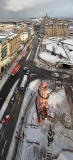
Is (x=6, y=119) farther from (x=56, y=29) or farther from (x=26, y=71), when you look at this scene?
(x=56, y=29)

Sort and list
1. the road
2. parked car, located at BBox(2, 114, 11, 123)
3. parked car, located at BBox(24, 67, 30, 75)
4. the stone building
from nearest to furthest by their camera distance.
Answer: the road, parked car, located at BBox(2, 114, 11, 123), parked car, located at BBox(24, 67, 30, 75), the stone building

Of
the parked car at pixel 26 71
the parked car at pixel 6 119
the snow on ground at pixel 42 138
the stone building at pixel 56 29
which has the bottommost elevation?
the snow on ground at pixel 42 138

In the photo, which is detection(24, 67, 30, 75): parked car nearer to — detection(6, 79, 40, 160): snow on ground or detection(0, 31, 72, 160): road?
detection(0, 31, 72, 160): road

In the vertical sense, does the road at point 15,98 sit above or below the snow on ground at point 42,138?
above

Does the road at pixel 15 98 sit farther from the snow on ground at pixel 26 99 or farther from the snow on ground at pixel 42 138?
the snow on ground at pixel 42 138

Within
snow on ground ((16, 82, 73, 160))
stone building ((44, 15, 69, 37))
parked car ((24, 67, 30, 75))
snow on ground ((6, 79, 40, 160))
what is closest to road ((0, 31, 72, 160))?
snow on ground ((6, 79, 40, 160))

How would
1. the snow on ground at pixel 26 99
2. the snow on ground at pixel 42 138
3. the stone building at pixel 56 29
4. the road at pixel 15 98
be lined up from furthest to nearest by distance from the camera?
the stone building at pixel 56 29, the road at pixel 15 98, the snow on ground at pixel 26 99, the snow on ground at pixel 42 138

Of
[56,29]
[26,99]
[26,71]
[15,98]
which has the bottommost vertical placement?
[26,99]

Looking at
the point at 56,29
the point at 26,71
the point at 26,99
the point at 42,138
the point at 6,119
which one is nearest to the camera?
the point at 42,138

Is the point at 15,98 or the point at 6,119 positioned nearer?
the point at 6,119

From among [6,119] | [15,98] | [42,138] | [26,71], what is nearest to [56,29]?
[26,71]

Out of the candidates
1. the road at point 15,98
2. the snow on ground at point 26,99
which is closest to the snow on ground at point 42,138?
the snow on ground at point 26,99

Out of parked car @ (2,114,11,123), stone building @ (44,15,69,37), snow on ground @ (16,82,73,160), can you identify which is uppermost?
stone building @ (44,15,69,37)
